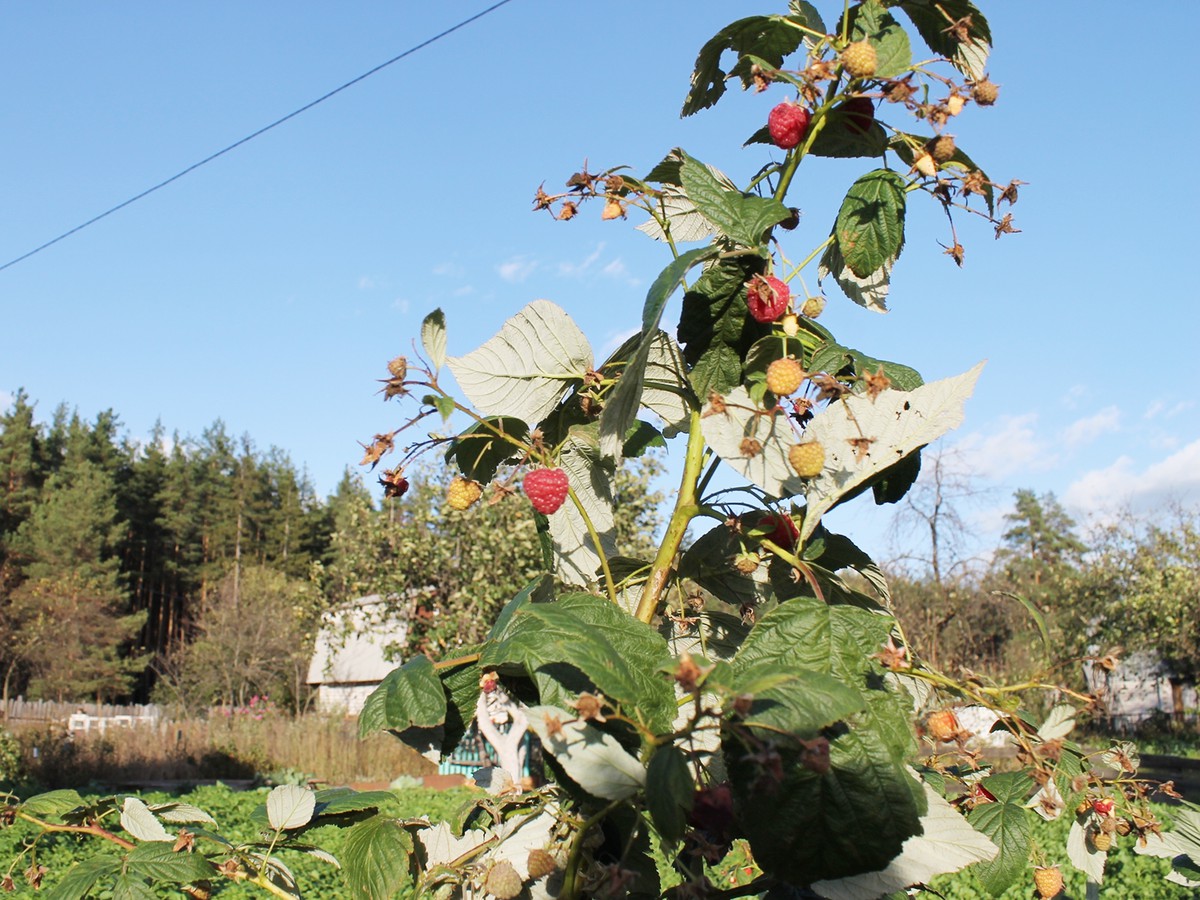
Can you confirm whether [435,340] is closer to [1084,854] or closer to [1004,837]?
[1004,837]

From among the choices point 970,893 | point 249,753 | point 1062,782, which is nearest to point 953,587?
point 970,893

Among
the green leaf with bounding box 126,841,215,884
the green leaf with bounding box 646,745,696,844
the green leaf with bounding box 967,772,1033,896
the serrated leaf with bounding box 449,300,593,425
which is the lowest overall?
the green leaf with bounding box 967,772,1033,896

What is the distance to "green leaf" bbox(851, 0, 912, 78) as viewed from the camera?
0.88 m

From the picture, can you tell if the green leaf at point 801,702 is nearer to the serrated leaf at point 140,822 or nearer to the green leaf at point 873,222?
the green leaf at point 873,222

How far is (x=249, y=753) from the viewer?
15.8m

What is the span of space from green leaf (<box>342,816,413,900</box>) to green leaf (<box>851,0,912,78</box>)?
85cm

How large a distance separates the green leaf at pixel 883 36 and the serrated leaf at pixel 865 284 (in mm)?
181

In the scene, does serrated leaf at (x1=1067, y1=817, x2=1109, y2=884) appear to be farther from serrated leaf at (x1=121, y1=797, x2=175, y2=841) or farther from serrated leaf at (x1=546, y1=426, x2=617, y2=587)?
serrated leaf at (x1=121, y1=797, x2=175, y2=841)

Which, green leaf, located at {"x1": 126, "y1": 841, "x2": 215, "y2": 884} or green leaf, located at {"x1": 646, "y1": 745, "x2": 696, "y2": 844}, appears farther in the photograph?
green leaf, located at {"x1": 126, "y1": 841, "x2": 215, "y2": 884}

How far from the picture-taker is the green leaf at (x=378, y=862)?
0.92 m

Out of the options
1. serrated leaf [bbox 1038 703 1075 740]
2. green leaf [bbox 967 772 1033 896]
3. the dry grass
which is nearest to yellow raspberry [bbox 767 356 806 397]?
green leaf [bbox 967 772 1033 896]

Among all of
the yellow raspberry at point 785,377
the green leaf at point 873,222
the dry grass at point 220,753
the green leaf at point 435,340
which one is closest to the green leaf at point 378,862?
the green leaf at point 435,340

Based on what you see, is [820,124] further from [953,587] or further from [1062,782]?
[953,587]

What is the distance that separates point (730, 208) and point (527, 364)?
0.80ft
